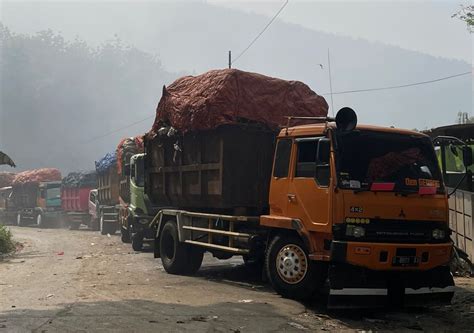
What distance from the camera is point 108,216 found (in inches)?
854

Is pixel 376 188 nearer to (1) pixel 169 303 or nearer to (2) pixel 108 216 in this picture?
(1) pixel 169 303

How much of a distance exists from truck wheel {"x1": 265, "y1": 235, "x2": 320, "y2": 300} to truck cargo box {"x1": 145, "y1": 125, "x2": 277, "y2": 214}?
1235 mm

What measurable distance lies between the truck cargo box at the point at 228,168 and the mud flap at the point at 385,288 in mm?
2374

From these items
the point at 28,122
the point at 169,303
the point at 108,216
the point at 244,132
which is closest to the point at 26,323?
the point at 169,303

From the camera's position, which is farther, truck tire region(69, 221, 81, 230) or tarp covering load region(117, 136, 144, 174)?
truck tire region(69, 221, 81, 230)

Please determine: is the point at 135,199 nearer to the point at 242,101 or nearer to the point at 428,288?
the point at 242,101

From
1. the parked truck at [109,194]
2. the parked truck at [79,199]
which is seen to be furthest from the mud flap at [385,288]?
the parked truck at [79,199]

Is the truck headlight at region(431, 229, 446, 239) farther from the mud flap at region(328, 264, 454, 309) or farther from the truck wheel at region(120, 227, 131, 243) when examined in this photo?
the truck wheel at region(120, 227, 131, 243)

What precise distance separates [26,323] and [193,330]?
1.93 meters

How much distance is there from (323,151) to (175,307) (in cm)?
284

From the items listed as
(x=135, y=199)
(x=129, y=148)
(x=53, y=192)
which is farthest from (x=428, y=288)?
(x=53, y=192)

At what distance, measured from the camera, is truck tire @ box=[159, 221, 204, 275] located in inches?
402

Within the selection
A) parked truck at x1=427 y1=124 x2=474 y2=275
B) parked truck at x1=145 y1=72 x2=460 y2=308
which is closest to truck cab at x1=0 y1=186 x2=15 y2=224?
parked truck at x1=145 y1=72 x2=460 y2=308

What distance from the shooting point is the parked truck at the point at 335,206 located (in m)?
6.52
